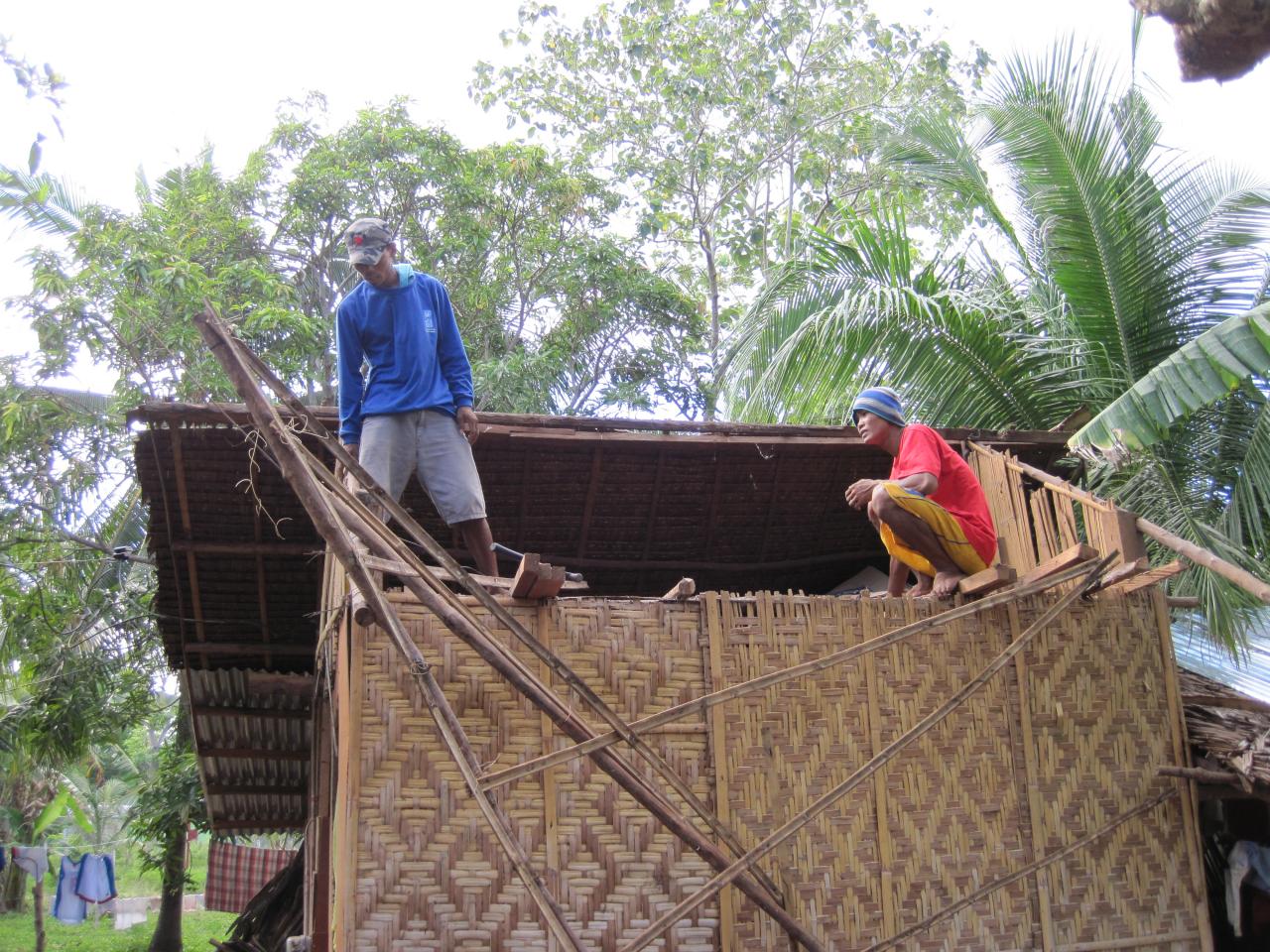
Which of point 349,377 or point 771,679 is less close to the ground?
point 349,377

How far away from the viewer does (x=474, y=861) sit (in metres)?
3.51

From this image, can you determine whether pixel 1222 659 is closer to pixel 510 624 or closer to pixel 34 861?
pixel 510 624

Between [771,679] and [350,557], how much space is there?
1.33m

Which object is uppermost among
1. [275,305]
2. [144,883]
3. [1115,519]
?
[275,305]

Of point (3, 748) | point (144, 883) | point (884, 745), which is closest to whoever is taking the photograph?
point (884, 745)

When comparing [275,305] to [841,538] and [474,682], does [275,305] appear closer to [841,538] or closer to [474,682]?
[841,538]

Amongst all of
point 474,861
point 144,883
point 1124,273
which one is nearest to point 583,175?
point 1124,273

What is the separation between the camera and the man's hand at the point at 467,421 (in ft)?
14.1

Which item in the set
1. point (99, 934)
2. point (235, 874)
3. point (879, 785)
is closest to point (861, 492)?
point (879, 785)

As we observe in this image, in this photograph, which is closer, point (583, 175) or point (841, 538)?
point (841, 538)

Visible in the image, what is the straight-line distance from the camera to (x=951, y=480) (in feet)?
15.2

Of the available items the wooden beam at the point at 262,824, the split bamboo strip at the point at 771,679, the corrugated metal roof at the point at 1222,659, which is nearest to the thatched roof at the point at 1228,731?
the split bamboo strip at the point at 771,679

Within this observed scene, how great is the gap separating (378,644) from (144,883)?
3020cm

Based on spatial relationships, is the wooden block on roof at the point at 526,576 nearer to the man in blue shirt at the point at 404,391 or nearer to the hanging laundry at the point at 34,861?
the man in blue shirt at the point at 404,391
